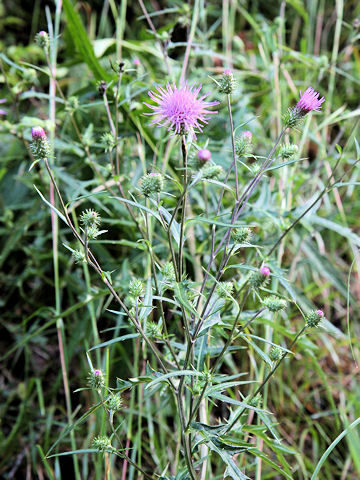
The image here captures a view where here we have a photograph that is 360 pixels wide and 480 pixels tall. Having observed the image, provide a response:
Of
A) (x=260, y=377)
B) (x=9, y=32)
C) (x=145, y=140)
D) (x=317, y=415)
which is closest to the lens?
(x=260, y=377)

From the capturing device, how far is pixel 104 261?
44.8 inches

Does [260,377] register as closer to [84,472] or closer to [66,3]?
[84,472]

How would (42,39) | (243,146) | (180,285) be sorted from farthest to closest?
(42,39), (243,146), (180,285)

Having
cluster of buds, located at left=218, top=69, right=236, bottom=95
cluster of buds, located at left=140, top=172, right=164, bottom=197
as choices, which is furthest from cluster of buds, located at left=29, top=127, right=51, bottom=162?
cluster of buds, located at left=218, top=69, right=236, bottom=95

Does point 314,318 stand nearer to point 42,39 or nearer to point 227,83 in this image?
point 227,83

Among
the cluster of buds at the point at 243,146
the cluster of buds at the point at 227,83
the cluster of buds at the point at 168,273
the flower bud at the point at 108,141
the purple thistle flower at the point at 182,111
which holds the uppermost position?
the cluster of buds at the point at 227,83

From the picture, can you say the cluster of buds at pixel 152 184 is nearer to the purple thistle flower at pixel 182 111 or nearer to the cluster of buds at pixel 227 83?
the purple thistle flower at pixel 182 111

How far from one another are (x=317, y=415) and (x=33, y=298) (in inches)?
28.7

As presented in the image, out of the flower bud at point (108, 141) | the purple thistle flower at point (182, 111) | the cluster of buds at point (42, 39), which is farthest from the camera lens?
the cluster of buds at point (42, 39)

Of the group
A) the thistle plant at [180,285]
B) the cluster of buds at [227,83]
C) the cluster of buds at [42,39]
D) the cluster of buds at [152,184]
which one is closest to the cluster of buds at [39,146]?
the thistle plant at [180,285]

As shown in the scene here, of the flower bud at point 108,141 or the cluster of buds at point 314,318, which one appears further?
the flower bud at point 108,141

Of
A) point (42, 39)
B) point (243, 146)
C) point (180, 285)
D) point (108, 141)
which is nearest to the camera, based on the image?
point (180, 285)

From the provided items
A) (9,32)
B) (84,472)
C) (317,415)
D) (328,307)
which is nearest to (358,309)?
(328,307)

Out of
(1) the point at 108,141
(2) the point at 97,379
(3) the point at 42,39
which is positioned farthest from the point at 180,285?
(3) the point at 42,39
